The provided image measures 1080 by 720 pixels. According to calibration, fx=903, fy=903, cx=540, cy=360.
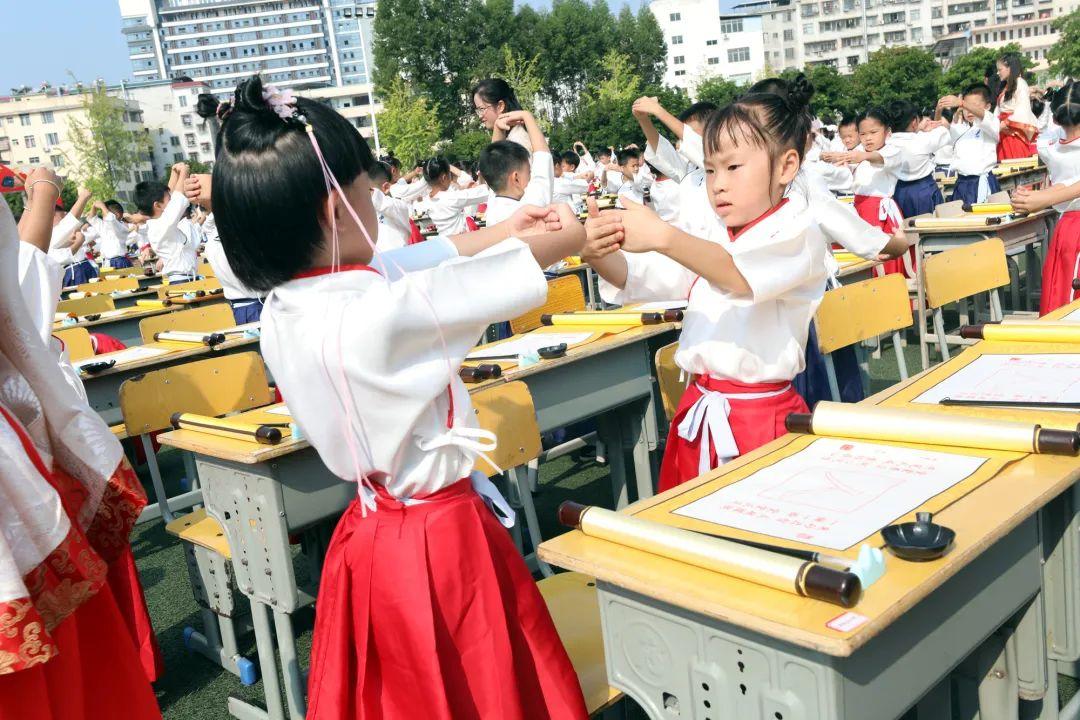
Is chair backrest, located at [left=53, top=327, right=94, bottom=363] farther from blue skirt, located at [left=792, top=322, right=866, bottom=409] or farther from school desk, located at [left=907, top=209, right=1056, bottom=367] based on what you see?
school desk, located at [left=907, top=209, right=1056, bottom=367]

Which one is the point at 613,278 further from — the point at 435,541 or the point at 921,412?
the point at 435,541

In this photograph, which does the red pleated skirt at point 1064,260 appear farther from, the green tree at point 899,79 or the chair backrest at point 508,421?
the green tree at point 899,79

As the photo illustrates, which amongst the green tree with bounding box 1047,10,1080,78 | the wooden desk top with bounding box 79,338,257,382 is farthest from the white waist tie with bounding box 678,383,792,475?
the green tree with bounding box 1047,10,1080,78

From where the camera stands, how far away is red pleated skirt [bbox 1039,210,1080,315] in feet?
13.9

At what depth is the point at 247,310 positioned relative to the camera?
597 cm

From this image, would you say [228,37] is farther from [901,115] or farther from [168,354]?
[168,354]

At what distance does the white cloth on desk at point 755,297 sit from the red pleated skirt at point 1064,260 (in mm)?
2830

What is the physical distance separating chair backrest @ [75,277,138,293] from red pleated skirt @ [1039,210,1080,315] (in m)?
7.72

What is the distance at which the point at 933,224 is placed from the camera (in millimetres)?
5801

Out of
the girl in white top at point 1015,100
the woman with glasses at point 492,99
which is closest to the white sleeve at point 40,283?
the woman with glasses at point 492,99

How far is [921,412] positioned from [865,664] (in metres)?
0.70

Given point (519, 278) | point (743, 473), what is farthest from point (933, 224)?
point (519, 278)

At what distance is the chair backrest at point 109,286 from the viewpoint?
336 inches

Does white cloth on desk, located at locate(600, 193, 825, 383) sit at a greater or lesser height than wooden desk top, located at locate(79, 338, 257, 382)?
greater
